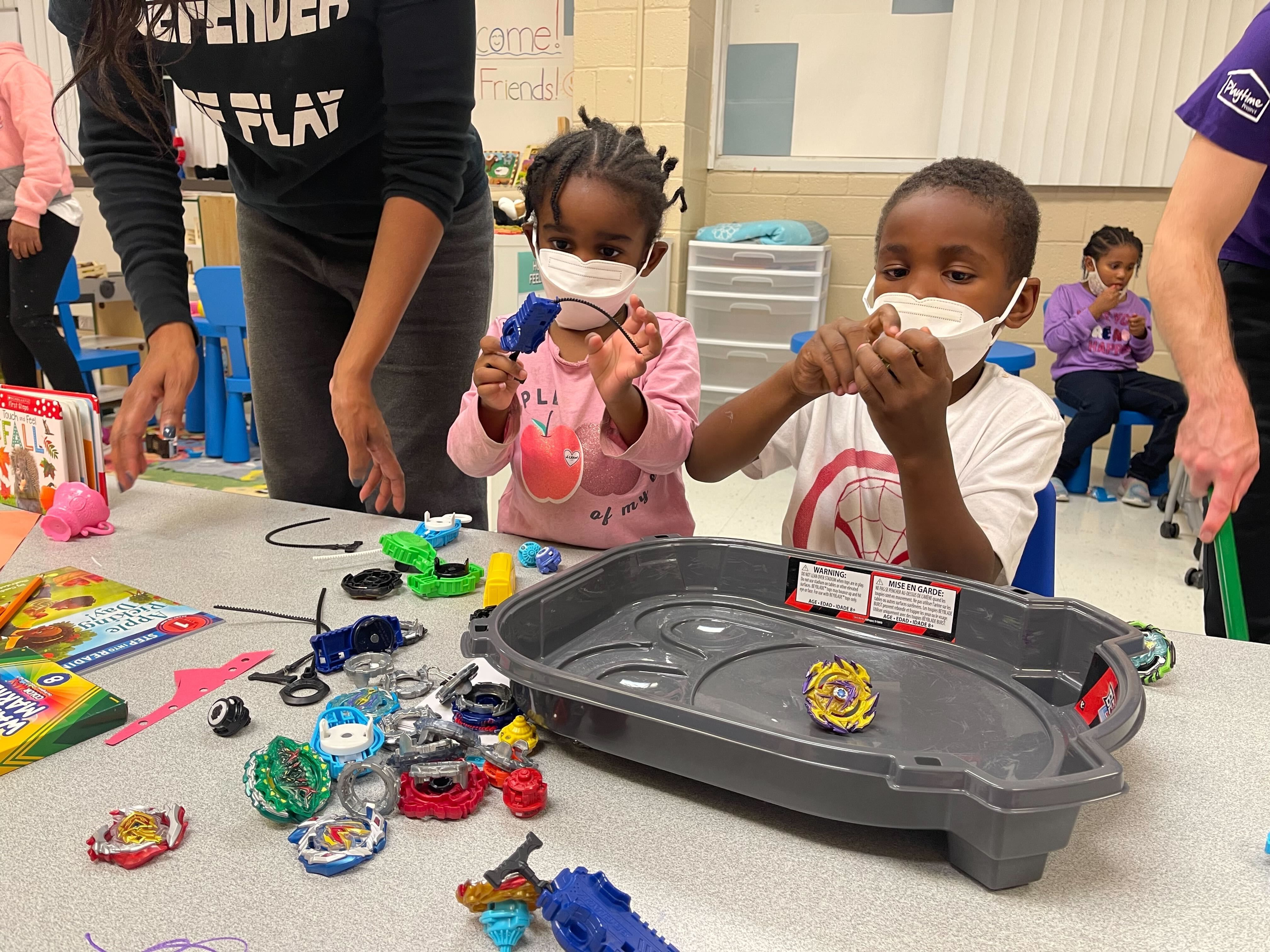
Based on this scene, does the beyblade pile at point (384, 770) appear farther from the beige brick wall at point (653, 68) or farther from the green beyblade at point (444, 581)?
the beige brick wall at point (653, 68)

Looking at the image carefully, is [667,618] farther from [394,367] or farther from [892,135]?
[892,135]

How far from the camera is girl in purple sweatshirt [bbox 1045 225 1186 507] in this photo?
274cm

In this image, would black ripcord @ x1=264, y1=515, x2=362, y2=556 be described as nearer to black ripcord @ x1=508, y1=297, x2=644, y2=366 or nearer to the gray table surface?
black ripcord @ x1=508, y1=297, x2=644, y2=366

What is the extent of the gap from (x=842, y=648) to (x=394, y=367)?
721mm

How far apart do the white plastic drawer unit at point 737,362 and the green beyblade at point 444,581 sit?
7.80 ft

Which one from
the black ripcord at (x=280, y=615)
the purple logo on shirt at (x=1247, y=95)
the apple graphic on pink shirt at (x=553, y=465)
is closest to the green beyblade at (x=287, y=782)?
the black ripcord at (x=280, y=615)

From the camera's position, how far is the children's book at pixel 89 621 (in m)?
0.65

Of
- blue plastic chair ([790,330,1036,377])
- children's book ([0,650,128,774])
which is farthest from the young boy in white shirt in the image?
blue plastic chair ([790,330,1036,377])

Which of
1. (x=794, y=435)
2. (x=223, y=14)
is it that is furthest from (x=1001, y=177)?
(x=223, y=14)

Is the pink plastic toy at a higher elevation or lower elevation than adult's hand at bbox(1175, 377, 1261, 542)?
lower

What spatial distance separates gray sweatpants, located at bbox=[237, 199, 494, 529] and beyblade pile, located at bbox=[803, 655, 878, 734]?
67 centimetres

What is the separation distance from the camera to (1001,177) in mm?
889

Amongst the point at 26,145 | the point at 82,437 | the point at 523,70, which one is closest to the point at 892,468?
the point at 82,437

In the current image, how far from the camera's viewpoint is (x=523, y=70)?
338 centimetres
